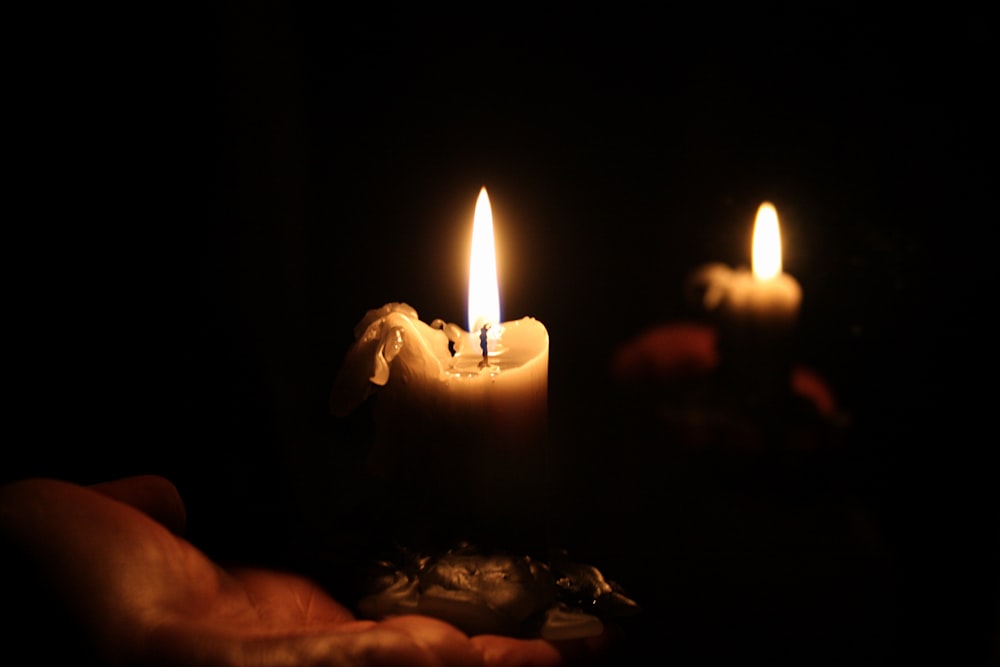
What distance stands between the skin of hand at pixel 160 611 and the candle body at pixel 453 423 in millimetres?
126

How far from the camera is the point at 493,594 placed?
0.83 metres

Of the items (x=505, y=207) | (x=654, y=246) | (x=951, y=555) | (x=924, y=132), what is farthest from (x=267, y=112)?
(x=951, y=555)

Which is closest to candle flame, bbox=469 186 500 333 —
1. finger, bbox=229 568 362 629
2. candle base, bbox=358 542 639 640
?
candle base, bbox=358 542 639 640

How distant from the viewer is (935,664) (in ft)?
4.26

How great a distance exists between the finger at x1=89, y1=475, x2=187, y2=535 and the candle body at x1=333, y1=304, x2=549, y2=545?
0.83ft

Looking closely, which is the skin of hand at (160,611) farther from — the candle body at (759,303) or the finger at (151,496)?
the candle body at (759,303)

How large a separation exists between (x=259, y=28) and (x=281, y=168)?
0.73 feet

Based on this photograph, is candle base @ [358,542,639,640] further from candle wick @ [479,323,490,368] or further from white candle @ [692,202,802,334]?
white candle @ [692,202,802,334]

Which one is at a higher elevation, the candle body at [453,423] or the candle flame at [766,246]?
the candle flame at [766,246]

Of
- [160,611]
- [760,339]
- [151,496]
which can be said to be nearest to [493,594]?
[160,611]

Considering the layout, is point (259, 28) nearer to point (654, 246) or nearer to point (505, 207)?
point (505, 207)

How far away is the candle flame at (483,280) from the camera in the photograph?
91 centimetres

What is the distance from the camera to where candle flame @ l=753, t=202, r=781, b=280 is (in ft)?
4.53

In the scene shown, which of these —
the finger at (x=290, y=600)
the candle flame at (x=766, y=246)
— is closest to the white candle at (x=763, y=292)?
the candle flame at (x=766, y=246)
